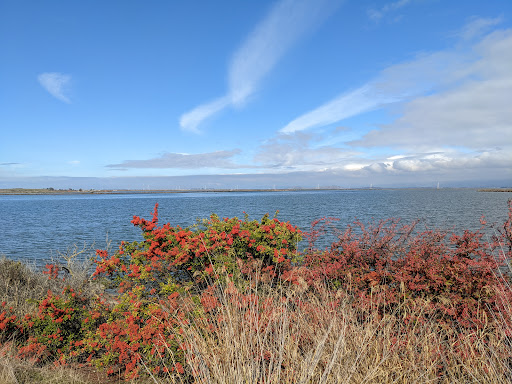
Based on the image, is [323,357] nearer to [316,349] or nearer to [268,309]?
[316,349]

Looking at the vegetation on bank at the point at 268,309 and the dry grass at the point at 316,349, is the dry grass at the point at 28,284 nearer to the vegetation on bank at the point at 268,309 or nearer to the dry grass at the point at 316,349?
the vegetation on bank at the point at 268,309

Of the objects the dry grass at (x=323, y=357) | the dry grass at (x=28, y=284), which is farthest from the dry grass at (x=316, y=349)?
the dry grass at (x=28, y=284)

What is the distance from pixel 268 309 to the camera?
195 inches

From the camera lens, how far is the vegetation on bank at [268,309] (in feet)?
14.9

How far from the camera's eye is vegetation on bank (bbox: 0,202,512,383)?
14.9ft

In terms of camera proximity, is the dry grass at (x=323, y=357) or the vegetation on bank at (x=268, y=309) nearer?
the dry grass at (x=323, y=357)

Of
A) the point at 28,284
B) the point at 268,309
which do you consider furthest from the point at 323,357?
the point at 28,284

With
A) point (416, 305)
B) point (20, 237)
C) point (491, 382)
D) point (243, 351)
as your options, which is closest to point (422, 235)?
point (416, 305)

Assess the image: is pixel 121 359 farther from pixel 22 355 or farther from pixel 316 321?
pixel 316 321

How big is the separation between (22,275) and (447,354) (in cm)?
1166

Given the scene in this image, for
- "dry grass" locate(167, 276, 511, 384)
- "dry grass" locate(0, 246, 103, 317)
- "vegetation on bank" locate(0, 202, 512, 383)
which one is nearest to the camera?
"dry grass" locate(167, 276, 511, 384)

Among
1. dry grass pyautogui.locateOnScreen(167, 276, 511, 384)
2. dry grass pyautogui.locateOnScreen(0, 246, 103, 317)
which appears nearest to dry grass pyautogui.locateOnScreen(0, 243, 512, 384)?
dry grass pyautogui.locateOnScreen(167, 276, 511, 384)

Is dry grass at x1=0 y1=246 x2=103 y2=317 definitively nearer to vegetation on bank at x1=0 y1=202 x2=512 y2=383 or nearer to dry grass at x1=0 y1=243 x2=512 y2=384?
vegetation on bank at x1=0 y1=202 x2=512 y2=383

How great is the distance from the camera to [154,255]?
706 centimetres
